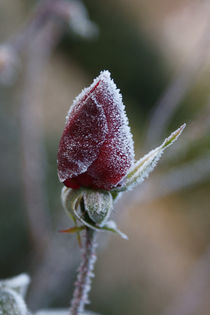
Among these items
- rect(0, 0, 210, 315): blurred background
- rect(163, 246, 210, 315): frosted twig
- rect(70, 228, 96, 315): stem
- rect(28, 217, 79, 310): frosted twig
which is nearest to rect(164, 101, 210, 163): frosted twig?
rect(0, 0, 210, 315): blurred background

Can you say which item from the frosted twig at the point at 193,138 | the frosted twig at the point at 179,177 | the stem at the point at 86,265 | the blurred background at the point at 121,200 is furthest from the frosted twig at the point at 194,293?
the stem at the point at 86,265

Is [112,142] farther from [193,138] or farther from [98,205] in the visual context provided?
[193,138]

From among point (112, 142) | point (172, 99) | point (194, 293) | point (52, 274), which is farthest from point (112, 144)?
point (194, 293)

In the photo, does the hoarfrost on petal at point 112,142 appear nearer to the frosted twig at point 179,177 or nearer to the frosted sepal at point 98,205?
the frosted sepal at point 98,205

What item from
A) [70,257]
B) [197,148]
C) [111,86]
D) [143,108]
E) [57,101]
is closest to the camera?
[111,86]

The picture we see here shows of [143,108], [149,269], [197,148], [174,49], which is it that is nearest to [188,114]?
[143,108]

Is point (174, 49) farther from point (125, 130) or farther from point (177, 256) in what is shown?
point (125, 130)
